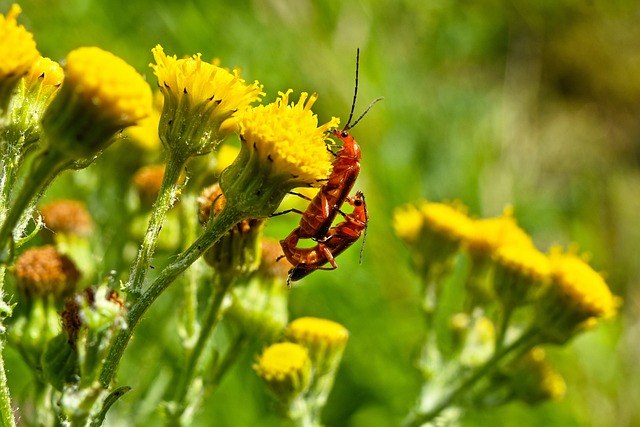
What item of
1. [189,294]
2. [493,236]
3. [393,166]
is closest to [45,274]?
[189,294]

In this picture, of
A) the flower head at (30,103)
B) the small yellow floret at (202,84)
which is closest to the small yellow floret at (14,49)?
the flower head at (30,103)

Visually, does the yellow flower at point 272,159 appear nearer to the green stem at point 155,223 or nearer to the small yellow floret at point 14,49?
the green stem at point 155,223

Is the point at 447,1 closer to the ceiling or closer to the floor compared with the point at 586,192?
closer to the ceiling

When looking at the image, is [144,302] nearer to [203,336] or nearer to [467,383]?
[203,336]

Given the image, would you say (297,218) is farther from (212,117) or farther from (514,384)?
(212,117)

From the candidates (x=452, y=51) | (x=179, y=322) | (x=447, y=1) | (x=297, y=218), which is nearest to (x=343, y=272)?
(x=297, y=218)
